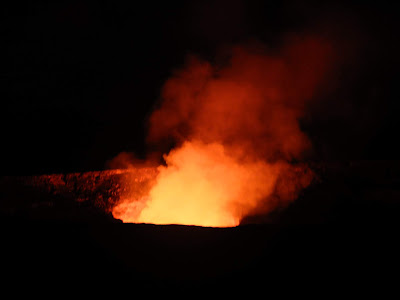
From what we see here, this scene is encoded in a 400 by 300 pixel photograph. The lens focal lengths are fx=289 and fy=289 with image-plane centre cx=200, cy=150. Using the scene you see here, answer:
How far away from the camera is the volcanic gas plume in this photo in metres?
2.93

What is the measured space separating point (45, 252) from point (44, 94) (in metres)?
3.22

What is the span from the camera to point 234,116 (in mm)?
3594

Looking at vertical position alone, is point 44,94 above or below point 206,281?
above

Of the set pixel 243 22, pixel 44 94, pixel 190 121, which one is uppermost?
pixel 243 22

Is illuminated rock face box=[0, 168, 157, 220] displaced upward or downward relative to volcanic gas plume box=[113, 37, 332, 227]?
downward

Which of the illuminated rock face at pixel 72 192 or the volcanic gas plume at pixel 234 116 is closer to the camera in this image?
the illuminated rock face at pixel 72 192

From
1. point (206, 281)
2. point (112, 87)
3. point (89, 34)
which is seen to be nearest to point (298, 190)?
point (206, 281)

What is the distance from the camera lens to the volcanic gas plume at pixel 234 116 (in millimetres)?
2934

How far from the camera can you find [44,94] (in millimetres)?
3986

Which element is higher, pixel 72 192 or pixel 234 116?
pixel 234 116

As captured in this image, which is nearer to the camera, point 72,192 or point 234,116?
point 72,192

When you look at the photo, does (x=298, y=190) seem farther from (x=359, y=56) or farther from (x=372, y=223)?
(x=359, y=56)

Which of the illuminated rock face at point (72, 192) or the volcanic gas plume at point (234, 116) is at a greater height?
the volcanic gas plume at point (234, 116)

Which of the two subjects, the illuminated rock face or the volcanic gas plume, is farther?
the volcanic gas plume
